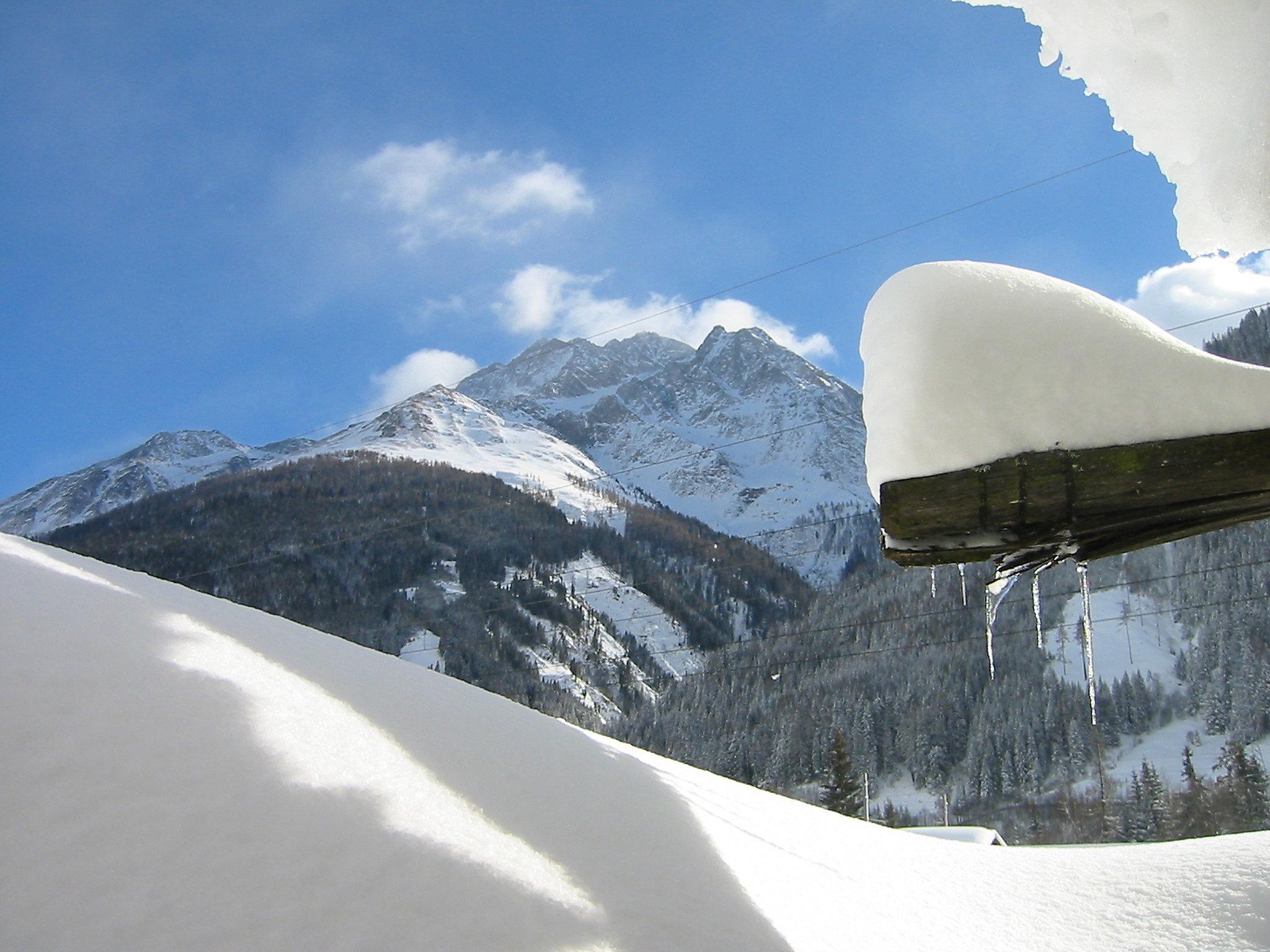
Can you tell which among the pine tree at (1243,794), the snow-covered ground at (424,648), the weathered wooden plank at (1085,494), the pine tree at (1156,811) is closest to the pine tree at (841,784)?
the pine tree at (1156,811)

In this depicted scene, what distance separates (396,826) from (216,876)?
399 millimetres

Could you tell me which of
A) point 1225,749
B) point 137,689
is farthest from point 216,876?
point 1225,749

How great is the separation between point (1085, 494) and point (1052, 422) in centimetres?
18

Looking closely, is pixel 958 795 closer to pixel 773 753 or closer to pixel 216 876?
pixel 773 753

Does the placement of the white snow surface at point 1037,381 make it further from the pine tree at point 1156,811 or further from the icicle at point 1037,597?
the pine tree at point 1156,811

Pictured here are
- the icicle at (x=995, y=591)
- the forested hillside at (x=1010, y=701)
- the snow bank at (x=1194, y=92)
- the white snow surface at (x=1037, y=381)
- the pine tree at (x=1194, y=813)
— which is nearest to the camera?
the white snow surface at (x=1037, y=381)

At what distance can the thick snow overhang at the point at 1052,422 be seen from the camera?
183 cm

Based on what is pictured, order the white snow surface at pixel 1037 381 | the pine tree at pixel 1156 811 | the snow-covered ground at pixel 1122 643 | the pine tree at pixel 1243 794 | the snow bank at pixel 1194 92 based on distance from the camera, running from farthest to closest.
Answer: the snow-covered ground at pixel 1122 643, the pine tree at pixel 1156 811, the pine tree at pixel 1243 794, the snow bank at pixel 1194 92, the white snow surface at pixel 1037 381

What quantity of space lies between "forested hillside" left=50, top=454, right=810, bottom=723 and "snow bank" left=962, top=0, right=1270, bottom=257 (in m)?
83.3

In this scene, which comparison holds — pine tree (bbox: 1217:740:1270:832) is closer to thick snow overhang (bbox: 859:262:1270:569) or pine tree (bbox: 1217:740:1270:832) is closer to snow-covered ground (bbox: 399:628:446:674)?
thick snow overhang (bbox: 859:262:1270:569)

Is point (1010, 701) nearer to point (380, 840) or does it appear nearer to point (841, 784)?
point (841, 784)

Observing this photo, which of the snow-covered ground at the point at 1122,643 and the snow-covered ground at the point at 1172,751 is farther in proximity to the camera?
the snow-covered ground at the point at 1122,643

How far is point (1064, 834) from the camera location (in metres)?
62.1

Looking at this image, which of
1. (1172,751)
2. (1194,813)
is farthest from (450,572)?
(1194,813)
